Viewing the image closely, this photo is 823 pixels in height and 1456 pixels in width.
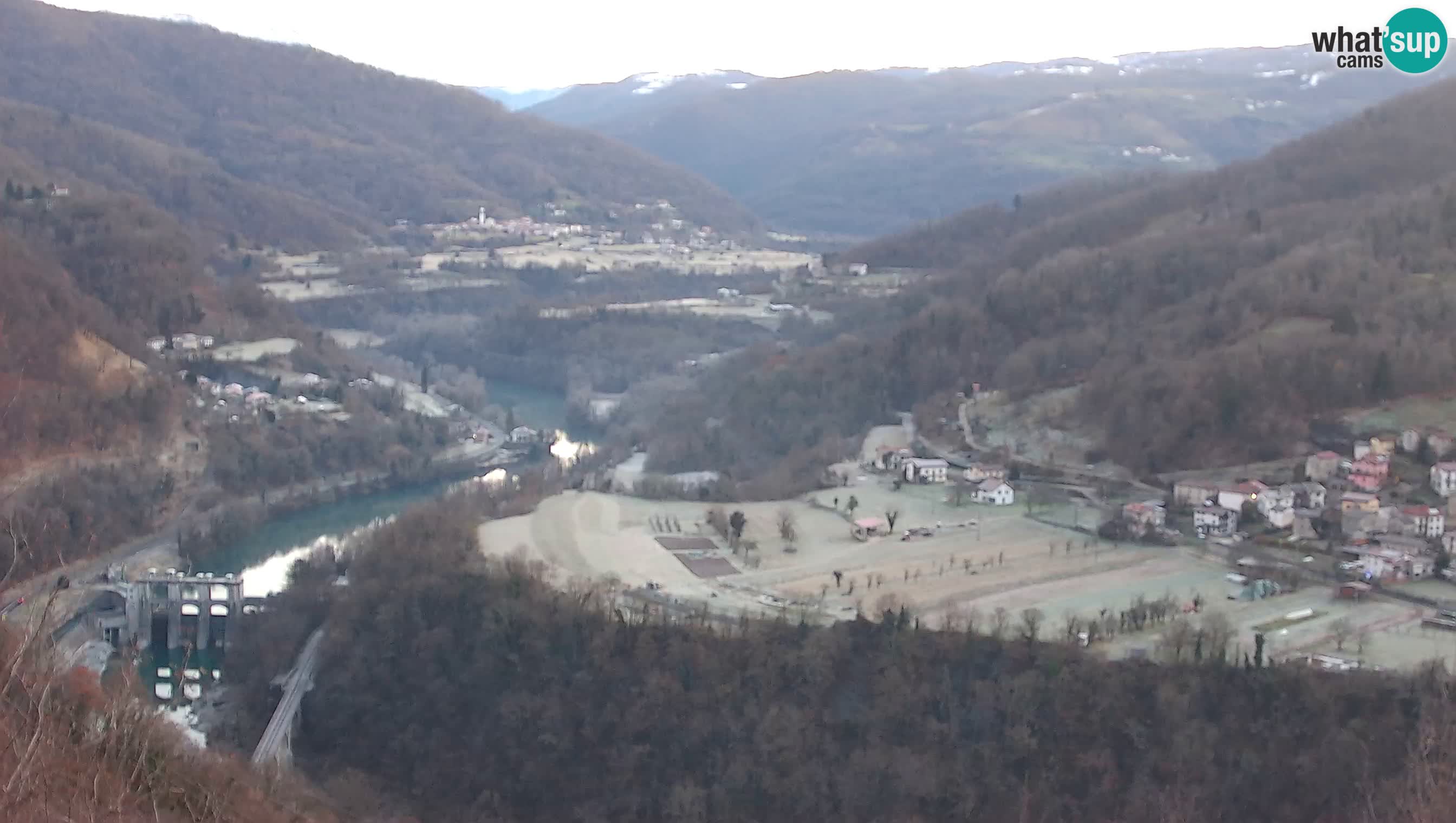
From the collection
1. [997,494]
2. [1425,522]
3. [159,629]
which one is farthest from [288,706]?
[1425,522]

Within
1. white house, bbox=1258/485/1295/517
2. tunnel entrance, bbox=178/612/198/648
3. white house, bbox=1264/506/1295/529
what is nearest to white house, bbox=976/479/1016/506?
white house, bbox=1258/485/1295/517

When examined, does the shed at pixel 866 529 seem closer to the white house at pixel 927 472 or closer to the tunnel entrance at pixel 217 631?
the white house at pixel 927 472

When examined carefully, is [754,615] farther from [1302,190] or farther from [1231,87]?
[1231,87]

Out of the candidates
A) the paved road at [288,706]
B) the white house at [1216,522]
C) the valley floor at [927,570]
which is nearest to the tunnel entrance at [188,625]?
the paved road at [288,706]

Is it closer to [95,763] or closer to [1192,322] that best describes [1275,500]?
[1192,322]

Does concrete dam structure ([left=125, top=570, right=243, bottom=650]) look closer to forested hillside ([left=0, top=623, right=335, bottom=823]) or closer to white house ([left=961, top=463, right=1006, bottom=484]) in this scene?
forested hillside ([left=0, top=623, right=335, bottom=823])

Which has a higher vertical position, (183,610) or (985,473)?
(985,473)
